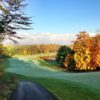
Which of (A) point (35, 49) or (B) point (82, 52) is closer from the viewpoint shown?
(B) point (82, 52)

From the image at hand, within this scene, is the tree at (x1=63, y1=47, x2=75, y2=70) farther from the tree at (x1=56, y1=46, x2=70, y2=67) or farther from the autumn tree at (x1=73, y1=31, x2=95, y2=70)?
the autumn tree at (x1=73, y1=31, x2=95, y2=70)

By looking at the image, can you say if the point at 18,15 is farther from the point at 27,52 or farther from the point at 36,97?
the point at 27,52

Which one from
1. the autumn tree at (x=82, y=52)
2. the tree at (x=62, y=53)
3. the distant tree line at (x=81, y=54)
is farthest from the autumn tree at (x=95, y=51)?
the tree at (x=62, y=53)

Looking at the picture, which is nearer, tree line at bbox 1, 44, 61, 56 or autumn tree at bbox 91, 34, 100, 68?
autumn tree at bbox 91, 34, 100, 68

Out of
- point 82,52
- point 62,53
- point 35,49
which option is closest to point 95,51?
point 82,52

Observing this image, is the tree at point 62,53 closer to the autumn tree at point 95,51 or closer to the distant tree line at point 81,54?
the distant tree line at point 81,54

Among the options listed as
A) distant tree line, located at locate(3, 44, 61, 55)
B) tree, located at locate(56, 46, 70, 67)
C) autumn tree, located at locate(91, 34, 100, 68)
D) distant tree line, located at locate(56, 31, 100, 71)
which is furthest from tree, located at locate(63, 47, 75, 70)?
distant tree line, located at locate(3, 44, 61, 55)

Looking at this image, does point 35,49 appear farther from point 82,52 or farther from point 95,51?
point 82,52

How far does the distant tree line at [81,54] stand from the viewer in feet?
277

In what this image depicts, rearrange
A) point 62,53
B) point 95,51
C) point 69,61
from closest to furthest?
point 69,61 → point 95,51 → point 62,53

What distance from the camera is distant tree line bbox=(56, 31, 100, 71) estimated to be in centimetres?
8456

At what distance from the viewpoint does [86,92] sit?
3186cm

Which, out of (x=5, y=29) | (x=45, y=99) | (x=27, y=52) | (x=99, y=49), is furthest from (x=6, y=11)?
(x=27, y=52)

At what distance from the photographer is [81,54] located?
8488cm
